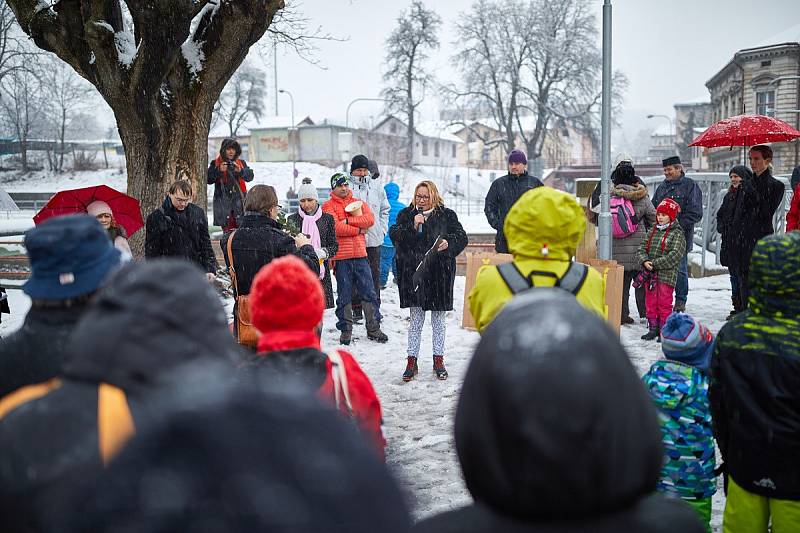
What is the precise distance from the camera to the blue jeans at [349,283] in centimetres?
812

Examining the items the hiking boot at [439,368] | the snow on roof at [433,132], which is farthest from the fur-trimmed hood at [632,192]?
the snow on roof at [433,132]

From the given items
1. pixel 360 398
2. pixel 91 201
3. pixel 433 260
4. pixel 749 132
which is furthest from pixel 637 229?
pixel 360 398

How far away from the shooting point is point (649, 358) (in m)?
7.11

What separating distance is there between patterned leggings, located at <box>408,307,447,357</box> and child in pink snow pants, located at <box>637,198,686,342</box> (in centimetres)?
A: 258

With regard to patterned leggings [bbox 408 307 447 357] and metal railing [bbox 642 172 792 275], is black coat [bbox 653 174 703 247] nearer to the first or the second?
patterned leggings [bbox 408 307 447 357]

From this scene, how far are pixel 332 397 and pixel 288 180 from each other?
49266 millimetres

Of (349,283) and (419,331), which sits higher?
(349,283)

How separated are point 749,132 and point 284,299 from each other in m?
7.45

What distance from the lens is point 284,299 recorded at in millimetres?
2568

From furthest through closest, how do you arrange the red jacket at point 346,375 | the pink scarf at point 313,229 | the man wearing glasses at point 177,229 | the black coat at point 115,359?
the pink scarf at point 313,229 → the man wearing glasses at point 177,229 → the red jacket at point 346,375 → the black coat at point 115,359

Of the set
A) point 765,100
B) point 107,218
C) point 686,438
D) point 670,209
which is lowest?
point 686,438

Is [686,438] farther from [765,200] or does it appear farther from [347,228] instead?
[765,200]

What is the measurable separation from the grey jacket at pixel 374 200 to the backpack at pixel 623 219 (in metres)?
3.10

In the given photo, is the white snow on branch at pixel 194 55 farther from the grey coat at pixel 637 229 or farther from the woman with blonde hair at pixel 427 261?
the grey coat at pixel 637 229
